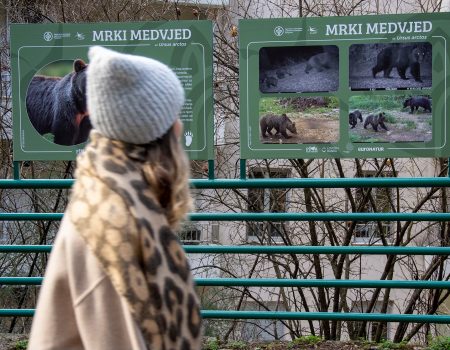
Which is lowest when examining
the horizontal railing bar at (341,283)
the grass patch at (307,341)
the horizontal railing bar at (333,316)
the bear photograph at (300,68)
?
the grass patch at (307,341)

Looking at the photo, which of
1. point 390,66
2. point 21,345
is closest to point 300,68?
point 390,66

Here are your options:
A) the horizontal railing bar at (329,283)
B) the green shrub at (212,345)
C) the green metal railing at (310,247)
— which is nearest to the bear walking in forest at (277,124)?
the green metal railing at (310,247)

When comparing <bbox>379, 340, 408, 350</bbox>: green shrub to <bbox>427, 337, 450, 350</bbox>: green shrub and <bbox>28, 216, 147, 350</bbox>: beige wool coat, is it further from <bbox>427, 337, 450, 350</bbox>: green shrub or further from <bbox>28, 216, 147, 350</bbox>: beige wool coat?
<bbox>28, 216, 147, 350</bbox>: beige wool coat

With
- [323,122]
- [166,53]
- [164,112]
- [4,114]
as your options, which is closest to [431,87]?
[323,122]

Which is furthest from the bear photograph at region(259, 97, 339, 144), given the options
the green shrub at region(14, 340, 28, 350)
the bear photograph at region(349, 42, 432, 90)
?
the green shrub at region(14, 340, 28, 350)

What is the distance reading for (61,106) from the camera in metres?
5.03

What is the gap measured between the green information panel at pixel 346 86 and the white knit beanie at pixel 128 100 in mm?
3001

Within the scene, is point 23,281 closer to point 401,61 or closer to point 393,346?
point 393,346

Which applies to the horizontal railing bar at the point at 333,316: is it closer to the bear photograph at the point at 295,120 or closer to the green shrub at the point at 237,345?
the green shrub at the point at 237,345

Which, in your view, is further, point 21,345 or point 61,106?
point 21,345

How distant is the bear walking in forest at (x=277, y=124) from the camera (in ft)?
15.8

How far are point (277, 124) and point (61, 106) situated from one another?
144 cm

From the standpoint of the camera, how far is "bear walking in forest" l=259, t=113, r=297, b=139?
4.82 m

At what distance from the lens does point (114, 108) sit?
181 centimetres
